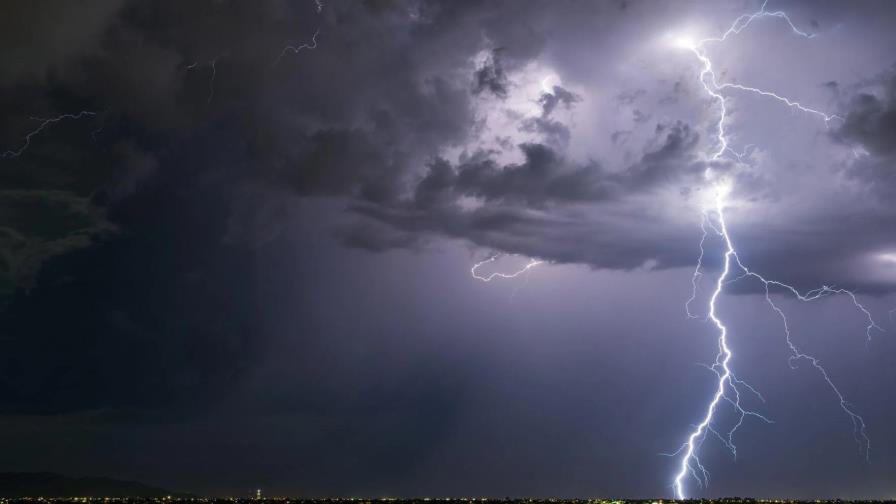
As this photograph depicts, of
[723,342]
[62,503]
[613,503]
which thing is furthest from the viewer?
[613,503]

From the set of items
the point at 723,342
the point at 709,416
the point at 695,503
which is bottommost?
the point at 695,503

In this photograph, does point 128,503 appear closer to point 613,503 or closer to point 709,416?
point 613,503

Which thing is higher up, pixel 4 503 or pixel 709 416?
pixel 709 416

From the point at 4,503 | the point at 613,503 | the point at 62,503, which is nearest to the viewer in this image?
the point at 4,503

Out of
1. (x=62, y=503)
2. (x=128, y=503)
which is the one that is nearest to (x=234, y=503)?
(x=128, y=503)

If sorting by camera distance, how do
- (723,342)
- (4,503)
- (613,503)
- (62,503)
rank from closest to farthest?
(723,342) → (4,503) → (62,503) → (613,503)

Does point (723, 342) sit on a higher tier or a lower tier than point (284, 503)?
higher

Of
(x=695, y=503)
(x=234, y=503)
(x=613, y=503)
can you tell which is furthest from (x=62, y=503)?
(x=695, y=503)

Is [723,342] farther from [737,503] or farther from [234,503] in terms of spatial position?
[234,503]

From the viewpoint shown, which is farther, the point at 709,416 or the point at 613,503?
the point at 613,503
